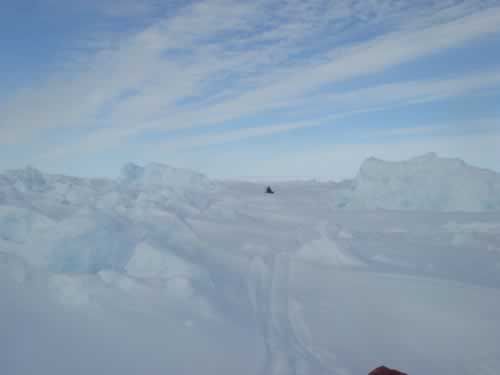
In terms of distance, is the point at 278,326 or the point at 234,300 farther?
the point at 234,300

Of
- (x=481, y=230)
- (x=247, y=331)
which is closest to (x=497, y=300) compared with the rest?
(x=247, y=331)

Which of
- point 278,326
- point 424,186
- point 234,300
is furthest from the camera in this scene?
point 424,186

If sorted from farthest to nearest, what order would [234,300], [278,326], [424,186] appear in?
[424,186], [234,300], [278,326]

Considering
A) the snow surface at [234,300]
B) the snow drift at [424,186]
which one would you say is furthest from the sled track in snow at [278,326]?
the snow drift at [424,186]

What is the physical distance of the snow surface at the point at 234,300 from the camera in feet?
9.88

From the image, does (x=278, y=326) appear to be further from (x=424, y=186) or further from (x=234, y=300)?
(x=424, y=186)

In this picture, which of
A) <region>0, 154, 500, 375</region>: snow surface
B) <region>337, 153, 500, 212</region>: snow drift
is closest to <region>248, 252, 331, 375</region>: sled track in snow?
<region>0, 154, 500, 375</region>: snow surface

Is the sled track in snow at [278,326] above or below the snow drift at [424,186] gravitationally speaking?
below

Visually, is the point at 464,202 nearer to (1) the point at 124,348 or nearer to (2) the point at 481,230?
(2) the point at 481,230

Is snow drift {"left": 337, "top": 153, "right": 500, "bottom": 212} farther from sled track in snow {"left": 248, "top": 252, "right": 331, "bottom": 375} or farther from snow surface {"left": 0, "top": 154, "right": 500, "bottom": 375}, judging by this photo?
sled track in snow {"left": 248, "top": 252, "right": 331, "bottom": 375}

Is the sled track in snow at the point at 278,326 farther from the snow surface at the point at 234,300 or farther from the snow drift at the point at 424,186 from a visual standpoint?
the snow drift at the point at 424,186

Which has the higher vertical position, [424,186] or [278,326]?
[424,186]

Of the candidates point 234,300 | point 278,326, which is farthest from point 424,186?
point 278,326

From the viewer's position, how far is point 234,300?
14.6 ft
